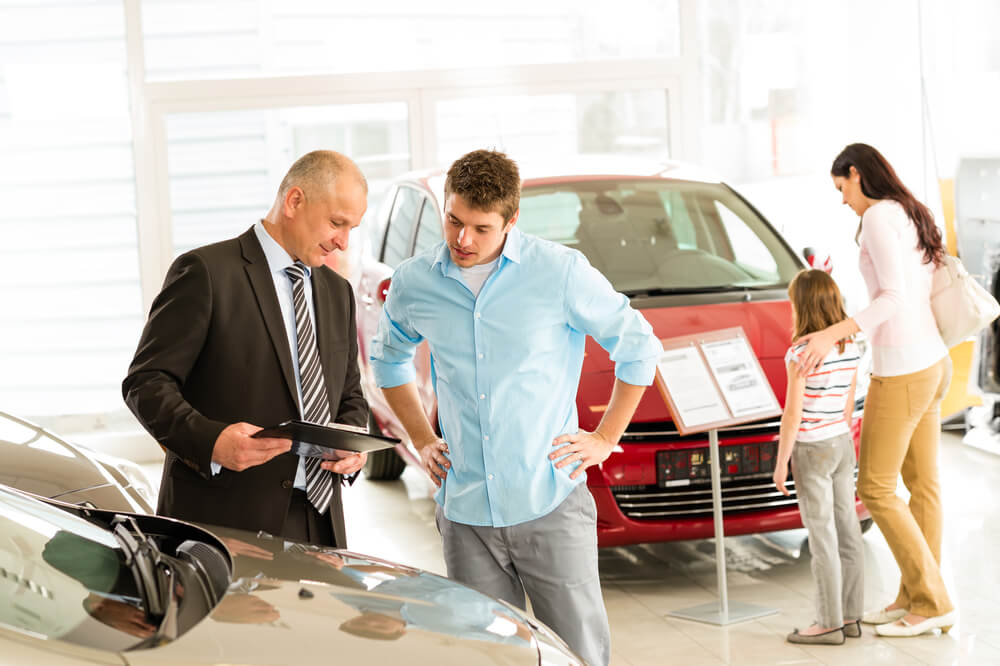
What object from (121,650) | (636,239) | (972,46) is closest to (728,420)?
(636,239)

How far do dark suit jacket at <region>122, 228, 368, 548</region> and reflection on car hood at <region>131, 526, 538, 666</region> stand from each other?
1.08 feet

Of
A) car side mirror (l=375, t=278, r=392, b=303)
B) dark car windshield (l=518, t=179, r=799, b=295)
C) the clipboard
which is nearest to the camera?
the clipboard

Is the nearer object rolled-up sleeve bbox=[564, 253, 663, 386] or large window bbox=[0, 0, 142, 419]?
rolled-up sleeve bbox=[564, 253, 663, 386]

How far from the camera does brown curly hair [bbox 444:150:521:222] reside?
8.95 ft

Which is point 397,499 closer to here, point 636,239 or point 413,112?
point 636,239

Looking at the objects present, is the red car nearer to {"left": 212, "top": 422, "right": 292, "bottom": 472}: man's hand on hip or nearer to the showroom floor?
the showroom floor

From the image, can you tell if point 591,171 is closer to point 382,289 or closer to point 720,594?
point 382,289

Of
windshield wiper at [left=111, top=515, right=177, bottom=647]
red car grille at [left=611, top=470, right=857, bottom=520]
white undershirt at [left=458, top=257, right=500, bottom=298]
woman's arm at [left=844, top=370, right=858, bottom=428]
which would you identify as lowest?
red car grille at [left=611, top=470, right=857, bottom=520]

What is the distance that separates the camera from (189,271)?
2803 millimetres

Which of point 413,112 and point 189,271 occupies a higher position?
point 413,112

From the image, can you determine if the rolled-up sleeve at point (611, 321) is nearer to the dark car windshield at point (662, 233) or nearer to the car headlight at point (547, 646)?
the car headlight at point (547, 646)

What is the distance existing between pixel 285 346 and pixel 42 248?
6447 millimetres

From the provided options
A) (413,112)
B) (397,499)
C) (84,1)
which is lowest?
(397,499)

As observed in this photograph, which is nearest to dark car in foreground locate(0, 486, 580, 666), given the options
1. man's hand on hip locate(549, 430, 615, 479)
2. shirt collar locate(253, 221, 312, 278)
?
man's hand on hip locate(549, 430, 615, 479)
